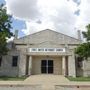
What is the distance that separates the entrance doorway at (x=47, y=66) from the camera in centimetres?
3207

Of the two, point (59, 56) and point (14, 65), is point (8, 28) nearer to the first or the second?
point (14, 65)

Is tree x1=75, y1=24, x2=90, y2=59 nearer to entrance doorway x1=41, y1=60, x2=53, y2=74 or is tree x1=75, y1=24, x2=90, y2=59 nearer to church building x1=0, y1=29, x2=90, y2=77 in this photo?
church building x1=0, y1=29, x2=90, y2=77

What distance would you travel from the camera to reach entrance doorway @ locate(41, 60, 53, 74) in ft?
105

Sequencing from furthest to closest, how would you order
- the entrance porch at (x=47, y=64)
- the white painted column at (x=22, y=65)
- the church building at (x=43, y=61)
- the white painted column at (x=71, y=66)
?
the entrance porch at (x=47, y=64) < the church building at (x=43, y=61) < the white painted column at (x=22, y=65) < the white painted column at (x=71, y=66)

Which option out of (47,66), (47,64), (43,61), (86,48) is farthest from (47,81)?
(43,61)

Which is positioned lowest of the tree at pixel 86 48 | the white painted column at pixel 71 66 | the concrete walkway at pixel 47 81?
the concrete walkway at pixel 47 81

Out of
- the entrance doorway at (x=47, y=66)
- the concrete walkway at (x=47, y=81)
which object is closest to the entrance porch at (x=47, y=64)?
the entrance doorway at (x=47, y=66)

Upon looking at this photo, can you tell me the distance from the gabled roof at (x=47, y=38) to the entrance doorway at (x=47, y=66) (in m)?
3.97

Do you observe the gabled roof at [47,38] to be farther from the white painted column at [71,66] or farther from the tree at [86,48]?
the tree at [86,48]

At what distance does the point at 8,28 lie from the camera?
3109 centimetres

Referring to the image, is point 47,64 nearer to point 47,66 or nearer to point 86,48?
point 47,66

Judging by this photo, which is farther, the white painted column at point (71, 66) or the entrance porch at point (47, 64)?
the entrance porch at point (47, 64)

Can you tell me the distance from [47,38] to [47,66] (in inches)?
217

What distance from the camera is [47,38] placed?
Answer: 35.7 m
